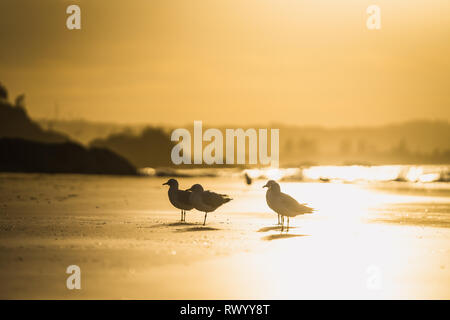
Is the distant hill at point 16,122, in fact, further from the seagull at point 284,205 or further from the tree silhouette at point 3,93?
the seagull at point 284,205

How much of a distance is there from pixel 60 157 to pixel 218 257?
370 ft

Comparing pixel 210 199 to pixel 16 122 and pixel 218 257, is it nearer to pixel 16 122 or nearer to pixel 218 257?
pixel 218 257

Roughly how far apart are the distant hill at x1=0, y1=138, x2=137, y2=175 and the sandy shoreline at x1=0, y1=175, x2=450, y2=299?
316 feet

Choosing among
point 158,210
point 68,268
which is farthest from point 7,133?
point 68,268

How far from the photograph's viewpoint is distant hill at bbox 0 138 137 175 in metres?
115

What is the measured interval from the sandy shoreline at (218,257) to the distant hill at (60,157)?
96.2 metres

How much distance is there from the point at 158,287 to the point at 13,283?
6.83 feet

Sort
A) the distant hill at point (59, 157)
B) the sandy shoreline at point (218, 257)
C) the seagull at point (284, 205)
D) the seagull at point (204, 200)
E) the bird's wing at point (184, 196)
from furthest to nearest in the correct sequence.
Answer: the distant hill at point (59, 157) < the bird's wing at point (184, 196) < the seagull at point (204, 200) < the seagull at point (284, 205) < the sandy shoreline at point (218, 257)

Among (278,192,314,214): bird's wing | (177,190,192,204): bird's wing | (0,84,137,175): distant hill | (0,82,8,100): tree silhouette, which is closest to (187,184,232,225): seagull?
(177,190,192,204): bird's wing

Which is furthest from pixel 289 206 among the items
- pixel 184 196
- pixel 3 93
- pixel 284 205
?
pixel 3 93

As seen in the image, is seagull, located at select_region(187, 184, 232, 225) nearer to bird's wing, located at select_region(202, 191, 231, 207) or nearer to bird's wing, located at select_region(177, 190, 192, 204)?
bird's wing, located at select_region(202, 191, 231, 207)

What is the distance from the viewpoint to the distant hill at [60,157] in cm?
11544

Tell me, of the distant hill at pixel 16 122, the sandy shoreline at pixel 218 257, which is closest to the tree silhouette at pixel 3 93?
the distant hill at pixel 16 122
